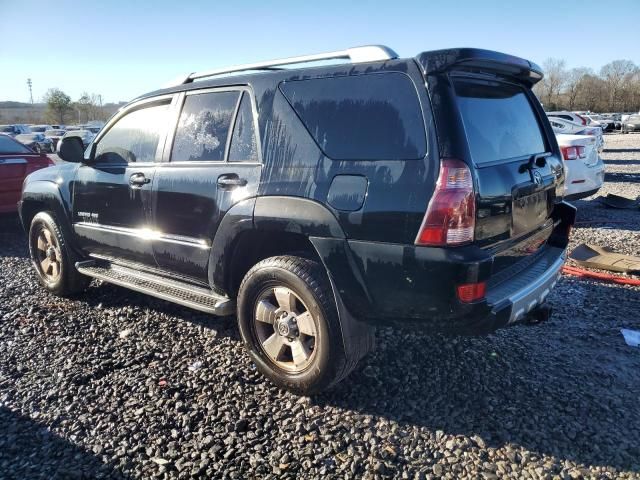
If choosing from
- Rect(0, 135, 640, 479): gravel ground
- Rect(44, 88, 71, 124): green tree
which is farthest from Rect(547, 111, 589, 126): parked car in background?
Rect(44, 88, 71, 124): green tree

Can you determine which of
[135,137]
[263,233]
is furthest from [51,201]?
[263,233]

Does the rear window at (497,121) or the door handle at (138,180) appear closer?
the rear window at (497,121)

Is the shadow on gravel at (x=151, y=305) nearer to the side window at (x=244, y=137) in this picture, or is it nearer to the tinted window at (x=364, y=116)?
the side window at (x=244, y=137)

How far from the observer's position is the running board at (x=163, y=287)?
326 centimetres

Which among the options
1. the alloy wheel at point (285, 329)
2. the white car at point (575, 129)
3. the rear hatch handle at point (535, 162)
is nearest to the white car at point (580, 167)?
the white car at point (575, 129)

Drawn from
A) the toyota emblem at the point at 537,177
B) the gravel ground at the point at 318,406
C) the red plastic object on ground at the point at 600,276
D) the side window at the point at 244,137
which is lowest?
the gravel ground at the point at 318,406

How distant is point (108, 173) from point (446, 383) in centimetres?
316

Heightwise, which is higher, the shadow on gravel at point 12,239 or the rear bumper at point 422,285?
the rear bumper at point 422,285

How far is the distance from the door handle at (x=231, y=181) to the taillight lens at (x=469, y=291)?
149cm

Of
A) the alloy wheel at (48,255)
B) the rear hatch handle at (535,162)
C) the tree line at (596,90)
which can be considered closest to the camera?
the rear hatch handle at (535,162)

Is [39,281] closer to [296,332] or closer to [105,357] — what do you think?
[105,357]

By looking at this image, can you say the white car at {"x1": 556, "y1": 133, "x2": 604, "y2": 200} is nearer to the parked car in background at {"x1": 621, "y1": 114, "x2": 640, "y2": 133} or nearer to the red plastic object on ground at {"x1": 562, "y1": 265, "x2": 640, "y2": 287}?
the red plastic object on ground at {"x1": 562, "y1": 265, "x2": 640, "y2": 287}

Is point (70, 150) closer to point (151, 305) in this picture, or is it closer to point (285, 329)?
point (151, 305)

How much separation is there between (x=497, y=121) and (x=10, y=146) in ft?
26.5
